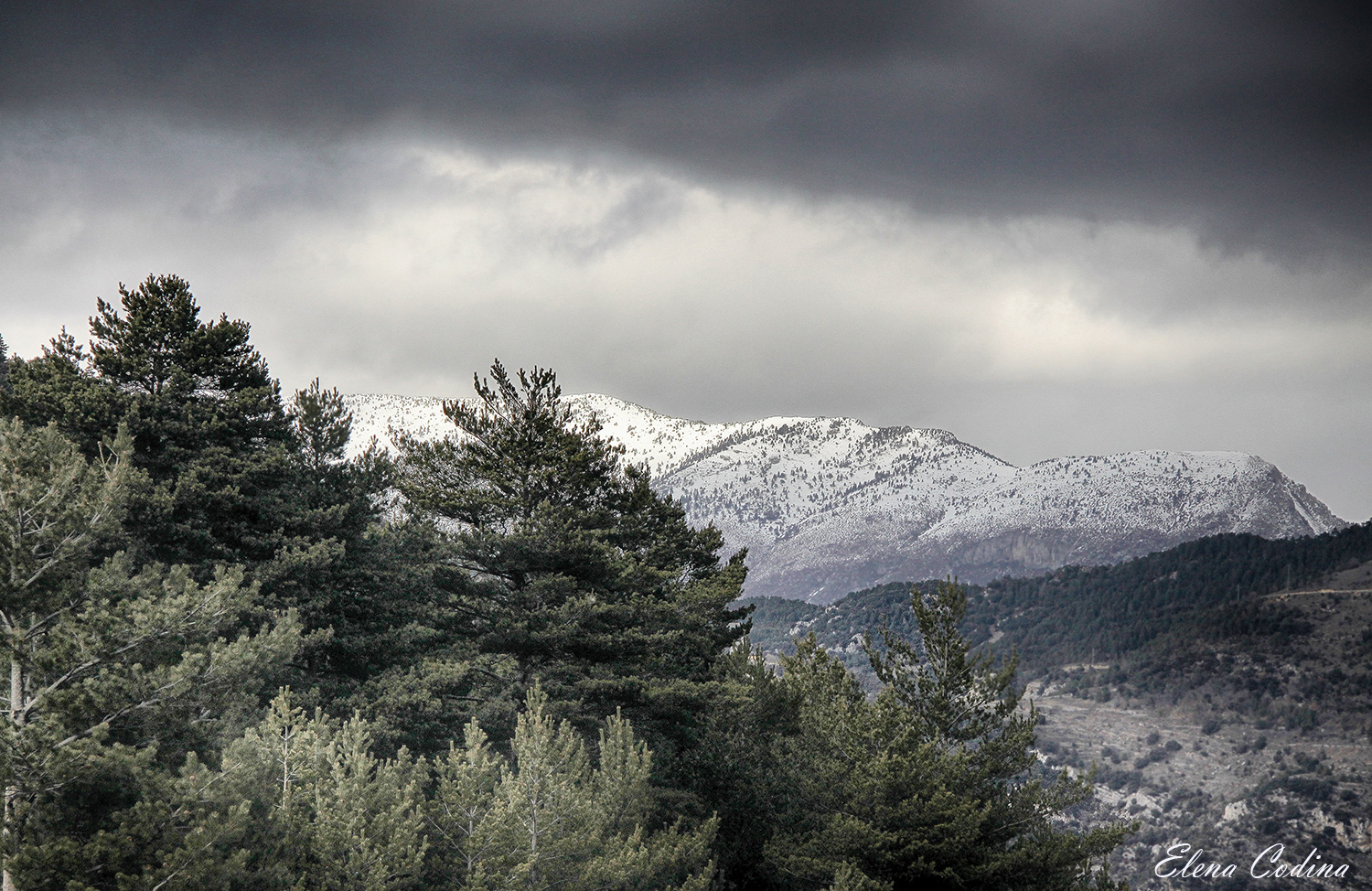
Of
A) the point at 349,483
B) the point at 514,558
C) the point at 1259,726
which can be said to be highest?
the point at 349,483

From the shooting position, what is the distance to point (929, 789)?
2692 cm

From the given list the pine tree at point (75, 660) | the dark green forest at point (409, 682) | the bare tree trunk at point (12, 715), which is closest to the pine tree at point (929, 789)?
the dark green forest at point (409, 682)

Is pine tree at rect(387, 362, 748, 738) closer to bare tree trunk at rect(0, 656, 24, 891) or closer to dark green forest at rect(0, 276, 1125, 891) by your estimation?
dark green forest at rect(0, 276, 1125, 891)

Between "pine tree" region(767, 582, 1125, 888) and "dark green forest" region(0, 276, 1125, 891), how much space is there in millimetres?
109

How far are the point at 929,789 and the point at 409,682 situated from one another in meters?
14.7

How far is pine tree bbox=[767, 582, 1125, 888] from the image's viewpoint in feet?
85.8

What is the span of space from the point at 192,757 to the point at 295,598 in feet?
38.4

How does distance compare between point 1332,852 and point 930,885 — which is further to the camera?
point 1332,852

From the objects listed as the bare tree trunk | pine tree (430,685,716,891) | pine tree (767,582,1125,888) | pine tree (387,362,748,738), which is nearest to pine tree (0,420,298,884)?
the bare tree trunk

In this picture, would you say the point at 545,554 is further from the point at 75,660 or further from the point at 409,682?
the point at 75,660

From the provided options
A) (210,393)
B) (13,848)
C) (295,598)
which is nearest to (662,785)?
(295,598)

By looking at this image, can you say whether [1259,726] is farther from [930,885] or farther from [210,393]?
[210,393]

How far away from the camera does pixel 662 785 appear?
27938 millimetres

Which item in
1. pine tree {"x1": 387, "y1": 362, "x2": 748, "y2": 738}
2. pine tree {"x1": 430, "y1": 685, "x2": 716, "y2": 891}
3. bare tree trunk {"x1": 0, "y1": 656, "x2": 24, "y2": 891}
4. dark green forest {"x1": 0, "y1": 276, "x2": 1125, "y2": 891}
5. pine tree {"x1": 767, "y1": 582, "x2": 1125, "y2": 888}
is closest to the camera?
bare tree trunk {"x1": 0, "y1": 656, "x2": 24, "y2": 891}
